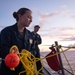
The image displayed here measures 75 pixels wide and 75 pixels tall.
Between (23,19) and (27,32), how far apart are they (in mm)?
270

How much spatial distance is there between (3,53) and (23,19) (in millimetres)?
635

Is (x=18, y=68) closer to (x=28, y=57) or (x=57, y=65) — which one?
→ (x=28, y=57)

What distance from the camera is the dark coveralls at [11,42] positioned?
3072 mm

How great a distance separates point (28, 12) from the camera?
10.9 ft

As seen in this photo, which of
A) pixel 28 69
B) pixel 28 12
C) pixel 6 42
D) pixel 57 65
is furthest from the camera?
pixel 57 65

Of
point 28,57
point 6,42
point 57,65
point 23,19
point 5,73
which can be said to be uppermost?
point 23,19

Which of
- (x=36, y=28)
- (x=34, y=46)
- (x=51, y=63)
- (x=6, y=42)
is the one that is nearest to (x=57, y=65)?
(x=51, y=63)

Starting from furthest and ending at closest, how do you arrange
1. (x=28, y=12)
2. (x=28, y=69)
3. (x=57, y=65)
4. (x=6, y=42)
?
(x=57, y=65) < (x=28, y=12) < (x=6, y=42) < (x=28, y=69)

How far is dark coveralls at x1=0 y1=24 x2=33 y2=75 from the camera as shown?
307 cm

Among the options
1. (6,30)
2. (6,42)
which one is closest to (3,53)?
(6,42)

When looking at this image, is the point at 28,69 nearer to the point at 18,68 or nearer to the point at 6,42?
the point at 18,68

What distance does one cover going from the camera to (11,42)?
125 inches

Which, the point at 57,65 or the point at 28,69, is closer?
the point at 28,69

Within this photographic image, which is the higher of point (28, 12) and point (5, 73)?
point (28, 12)
